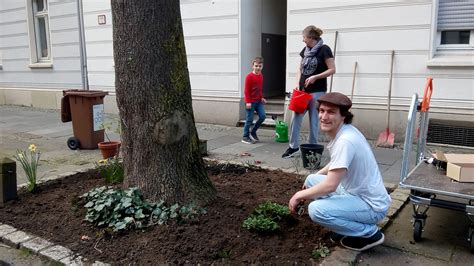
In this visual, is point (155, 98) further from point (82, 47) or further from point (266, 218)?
point (82, 47)

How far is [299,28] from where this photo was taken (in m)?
8.33

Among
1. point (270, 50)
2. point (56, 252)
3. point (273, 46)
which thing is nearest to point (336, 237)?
point (56, 252)

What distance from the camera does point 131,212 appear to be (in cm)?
366

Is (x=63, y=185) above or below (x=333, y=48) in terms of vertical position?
below

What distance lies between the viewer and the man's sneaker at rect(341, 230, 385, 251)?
10.6 feet

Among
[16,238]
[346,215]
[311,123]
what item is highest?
[311,123]

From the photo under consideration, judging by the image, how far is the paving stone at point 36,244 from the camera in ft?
11.4

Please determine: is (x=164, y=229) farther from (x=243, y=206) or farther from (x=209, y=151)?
(x=209, y=151)

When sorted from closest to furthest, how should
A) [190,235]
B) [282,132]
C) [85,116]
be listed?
[190,235] < [85,116] < [282,132]

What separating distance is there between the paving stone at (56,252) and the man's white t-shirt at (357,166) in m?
2.11

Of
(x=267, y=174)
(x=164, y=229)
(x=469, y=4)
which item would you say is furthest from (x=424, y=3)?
(x=164, y=229)

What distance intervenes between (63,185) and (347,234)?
330 cm

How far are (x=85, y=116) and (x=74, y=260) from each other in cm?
461

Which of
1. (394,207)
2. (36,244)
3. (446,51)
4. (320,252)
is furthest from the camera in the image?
(446,51)
